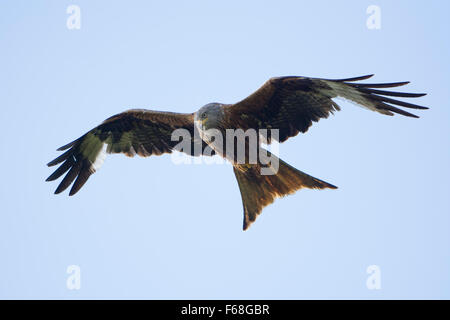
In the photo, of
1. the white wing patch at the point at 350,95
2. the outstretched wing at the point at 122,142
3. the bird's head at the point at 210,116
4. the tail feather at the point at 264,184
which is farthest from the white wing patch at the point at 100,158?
the white wing patch at the point at 350,95

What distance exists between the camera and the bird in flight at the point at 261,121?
7375mm

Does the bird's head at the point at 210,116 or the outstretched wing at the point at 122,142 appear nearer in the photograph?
the bird's head at the point at 210,116

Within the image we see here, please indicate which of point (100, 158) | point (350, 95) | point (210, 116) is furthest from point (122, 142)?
point (350, 95)

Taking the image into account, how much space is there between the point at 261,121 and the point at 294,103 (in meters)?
0.48

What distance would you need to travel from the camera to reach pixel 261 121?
793 cm

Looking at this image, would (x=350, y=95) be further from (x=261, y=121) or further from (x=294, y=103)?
(x=261, y=121)

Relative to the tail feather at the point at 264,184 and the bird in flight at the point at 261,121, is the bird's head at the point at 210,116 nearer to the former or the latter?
the bird in flight at the point at 261,121

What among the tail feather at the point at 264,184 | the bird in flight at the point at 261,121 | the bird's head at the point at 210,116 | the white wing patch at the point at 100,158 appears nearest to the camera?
the bird in flight at the point at 261,121

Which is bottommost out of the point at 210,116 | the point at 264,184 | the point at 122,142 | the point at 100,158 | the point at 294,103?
the point at 264,184

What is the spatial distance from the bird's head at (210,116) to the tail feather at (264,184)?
66 cm

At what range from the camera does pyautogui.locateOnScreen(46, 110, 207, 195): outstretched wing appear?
28.1 feet

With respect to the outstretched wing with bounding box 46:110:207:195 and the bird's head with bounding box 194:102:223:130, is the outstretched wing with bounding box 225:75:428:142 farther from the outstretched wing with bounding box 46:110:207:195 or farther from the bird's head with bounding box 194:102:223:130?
the outstretched wing with bounding box 46:110:207:195
